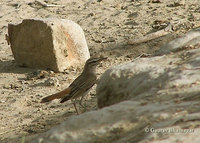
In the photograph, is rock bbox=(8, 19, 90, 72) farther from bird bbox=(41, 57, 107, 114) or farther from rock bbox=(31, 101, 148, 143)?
rock bbox=(31, 101, 148, 143)

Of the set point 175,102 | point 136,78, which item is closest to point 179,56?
point 136,78

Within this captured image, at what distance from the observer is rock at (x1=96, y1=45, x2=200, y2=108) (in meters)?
4.25

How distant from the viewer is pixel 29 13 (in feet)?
32.9

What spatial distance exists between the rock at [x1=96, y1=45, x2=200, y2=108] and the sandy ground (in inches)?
46.5

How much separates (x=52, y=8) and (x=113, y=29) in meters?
1.82

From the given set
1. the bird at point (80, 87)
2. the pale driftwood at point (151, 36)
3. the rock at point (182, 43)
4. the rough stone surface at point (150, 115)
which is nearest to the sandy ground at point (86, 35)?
the pale driftwood at point (151, 36)

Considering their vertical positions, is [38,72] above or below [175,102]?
below

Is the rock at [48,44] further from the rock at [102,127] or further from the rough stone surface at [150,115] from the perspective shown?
the rock at [102,127]

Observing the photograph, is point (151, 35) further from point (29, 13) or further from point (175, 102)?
point (175, 102)

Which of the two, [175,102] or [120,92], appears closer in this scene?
[175,102]

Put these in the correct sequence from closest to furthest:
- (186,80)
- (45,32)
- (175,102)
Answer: (175,102) → (186,80) → (45,32)

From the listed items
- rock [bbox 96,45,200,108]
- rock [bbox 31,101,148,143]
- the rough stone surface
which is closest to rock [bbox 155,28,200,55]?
rock [bbox 96,45,200,108]

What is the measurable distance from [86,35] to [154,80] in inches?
172

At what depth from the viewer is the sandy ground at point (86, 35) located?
6402mm
